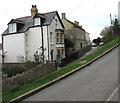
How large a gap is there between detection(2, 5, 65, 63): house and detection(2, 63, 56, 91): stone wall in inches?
635

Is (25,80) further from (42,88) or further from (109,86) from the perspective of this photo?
(109,86)

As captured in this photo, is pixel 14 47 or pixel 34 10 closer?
pixel 14 47

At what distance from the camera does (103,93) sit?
422 inches

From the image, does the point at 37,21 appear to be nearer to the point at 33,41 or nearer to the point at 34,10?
the point at 33,41

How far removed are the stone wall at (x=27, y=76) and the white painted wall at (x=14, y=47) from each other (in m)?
17.5

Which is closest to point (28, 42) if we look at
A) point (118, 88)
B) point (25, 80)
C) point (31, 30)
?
point (31, 30)

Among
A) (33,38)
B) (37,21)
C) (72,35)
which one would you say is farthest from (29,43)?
(72,35)

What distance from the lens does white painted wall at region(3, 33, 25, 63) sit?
133 ft

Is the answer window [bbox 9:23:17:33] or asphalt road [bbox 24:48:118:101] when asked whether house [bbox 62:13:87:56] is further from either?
asphalt road [bbox 24:48:118:101]

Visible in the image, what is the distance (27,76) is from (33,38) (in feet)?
77.2

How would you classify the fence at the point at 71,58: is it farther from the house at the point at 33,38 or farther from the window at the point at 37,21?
the window at the point at 37,21

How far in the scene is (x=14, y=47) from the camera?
41656mm

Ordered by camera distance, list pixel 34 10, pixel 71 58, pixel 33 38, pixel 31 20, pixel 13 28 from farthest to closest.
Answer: pixel 34 10, pixel 31 20, pixel 13 28, pixel 33 38, pixel 71 58

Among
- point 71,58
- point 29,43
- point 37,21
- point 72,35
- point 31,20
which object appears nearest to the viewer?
point 71,58
